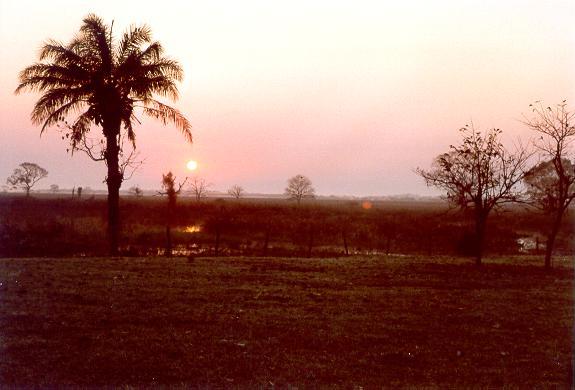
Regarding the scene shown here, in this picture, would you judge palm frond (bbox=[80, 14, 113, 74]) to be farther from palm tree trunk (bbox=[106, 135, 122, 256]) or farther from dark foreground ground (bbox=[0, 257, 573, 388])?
dark foreground ground (bbox=[0, 257, 573, 388])

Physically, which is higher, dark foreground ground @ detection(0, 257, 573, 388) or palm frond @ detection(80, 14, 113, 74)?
palm frond @ detection(80, 14, 113, 74)

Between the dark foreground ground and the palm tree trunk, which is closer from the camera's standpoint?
the dark foreground ground

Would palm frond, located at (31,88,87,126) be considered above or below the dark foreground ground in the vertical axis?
above

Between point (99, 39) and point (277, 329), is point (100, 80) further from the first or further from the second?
point (277, 329)

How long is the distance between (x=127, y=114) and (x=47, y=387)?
53.6 feet

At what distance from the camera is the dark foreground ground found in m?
7.09

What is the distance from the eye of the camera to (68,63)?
21.0m

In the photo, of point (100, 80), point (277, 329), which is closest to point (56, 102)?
point (100, 80)

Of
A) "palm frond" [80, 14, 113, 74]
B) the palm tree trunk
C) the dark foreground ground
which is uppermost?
"palm frond" [80, 14, 113, 74]

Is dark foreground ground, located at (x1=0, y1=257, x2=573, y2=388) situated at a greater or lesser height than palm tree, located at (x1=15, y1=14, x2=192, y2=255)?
lesser

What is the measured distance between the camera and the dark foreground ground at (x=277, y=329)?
23.3 ft

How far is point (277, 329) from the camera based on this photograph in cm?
934

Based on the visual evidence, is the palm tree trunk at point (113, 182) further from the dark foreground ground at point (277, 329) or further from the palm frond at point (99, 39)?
the dark foreground ground at point (277, 329)

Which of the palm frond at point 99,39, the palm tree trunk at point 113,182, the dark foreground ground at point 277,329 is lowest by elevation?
the dark foreground ground at point 277,329
